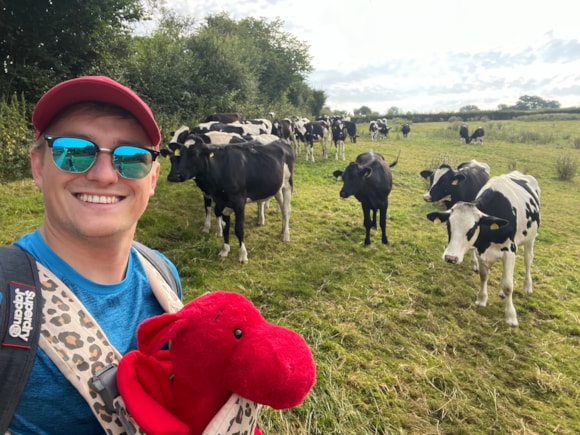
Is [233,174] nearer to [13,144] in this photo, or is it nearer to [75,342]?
[75,342]

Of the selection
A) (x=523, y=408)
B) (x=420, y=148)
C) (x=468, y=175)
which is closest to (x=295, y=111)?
(x=420, y=148)

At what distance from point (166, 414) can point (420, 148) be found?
25.5 metres

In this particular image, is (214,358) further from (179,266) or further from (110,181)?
(179,266)

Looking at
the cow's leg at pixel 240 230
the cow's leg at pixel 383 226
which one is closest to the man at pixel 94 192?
the cow's leg at pixel 240 230

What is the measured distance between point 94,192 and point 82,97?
343 mm

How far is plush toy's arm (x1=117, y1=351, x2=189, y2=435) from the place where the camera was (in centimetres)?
99

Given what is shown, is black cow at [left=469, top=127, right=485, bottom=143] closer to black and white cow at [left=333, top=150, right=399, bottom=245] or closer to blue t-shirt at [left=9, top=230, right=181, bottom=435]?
black and white cow at [left=333, top=150, right=399, bottom=245]

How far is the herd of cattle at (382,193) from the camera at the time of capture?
496cm

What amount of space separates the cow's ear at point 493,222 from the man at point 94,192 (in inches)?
180

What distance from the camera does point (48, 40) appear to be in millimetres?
10594

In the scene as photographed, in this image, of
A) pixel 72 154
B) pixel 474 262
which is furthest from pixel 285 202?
pixel 72 154

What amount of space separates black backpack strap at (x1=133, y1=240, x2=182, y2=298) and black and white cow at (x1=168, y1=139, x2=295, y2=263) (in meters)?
4.46

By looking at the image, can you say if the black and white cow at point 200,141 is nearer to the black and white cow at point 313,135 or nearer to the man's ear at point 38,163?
the man's ear at point 38,163

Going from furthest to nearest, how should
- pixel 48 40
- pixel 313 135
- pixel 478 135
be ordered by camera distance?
pixel 478 135 < pixel 313 135 < pixel 48 40
